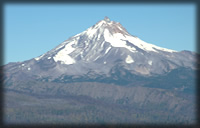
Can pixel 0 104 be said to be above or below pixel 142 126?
above

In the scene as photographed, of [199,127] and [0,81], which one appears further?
[0,81]

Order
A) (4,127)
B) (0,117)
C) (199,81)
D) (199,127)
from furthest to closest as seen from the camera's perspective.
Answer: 1. (199,81)
2. (199,127)
3. (0,117)
4. (4,127)

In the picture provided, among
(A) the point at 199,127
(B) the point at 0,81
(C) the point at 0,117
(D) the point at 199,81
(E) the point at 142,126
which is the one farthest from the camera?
(E) the point at 142,126

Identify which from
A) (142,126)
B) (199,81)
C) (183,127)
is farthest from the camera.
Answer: (142,126)

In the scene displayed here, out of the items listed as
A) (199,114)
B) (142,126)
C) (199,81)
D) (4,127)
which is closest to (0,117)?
(4,127)

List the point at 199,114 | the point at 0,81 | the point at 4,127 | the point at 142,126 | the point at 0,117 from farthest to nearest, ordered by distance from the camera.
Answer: the point at 142,126 < the point at 0,81 < the point at 199,114 < the point at 0,117 < the point at 4,127

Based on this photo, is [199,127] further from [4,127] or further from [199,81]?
[4,127]

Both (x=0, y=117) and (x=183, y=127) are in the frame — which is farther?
(x=183, y=127)

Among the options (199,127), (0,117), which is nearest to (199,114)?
(199,127)

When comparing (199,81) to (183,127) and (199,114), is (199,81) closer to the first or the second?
(183,127)
